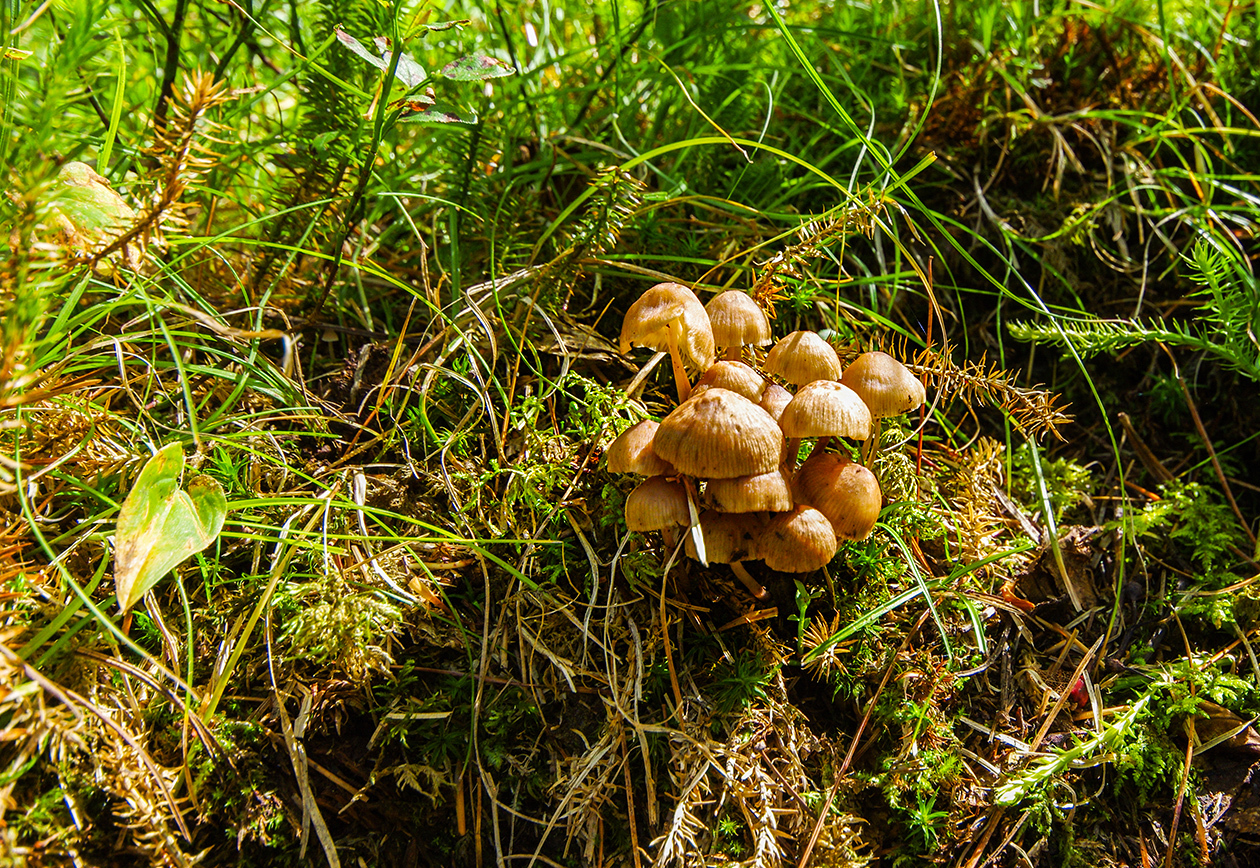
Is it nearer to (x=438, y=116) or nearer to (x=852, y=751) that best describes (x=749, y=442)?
(x=852, y=751)

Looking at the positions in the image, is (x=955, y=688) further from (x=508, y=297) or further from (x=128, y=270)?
(x=128, y=270)

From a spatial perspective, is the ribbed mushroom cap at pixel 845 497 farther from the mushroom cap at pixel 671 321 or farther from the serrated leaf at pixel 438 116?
the serrated leaf at pixel 438 116

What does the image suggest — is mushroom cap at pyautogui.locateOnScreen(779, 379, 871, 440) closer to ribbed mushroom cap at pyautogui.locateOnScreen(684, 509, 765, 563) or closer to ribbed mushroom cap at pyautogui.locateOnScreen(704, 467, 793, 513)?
ribbed mushroom cap at pyautogui.locateOnScreen(704, 467, 793, 513)

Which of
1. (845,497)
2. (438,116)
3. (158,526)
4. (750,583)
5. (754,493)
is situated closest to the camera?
(158,526)

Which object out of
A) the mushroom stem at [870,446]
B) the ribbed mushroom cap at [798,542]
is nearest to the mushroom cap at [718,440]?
the ribbed mushroom cap at [798,542]

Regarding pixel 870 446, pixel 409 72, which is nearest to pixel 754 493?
pixel 870 446

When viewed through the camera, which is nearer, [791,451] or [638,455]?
[638,455]
